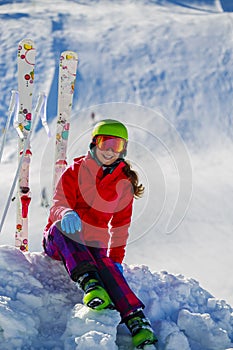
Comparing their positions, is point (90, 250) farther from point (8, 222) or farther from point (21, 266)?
point (8, 222)

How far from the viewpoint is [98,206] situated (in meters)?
2.86

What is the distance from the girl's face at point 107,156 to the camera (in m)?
2.85

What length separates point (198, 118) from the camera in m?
10.9

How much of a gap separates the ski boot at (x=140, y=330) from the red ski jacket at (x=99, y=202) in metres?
0.42

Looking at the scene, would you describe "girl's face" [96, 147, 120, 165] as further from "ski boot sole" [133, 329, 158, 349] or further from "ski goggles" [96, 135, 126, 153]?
"ski boot sole" [133, 329, 158, 349]

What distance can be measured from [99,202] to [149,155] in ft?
16.5

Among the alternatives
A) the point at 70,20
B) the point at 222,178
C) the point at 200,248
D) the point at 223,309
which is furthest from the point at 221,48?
the point at 223,309

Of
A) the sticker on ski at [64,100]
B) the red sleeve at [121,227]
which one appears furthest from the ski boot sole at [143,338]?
the sticker on ski at [64,100]

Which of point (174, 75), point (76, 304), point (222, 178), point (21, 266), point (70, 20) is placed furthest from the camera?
point (70, 20)

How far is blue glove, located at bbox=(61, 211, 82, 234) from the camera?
259 cm

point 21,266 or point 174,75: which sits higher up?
point 174,75

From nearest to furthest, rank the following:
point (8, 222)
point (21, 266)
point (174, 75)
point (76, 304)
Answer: point (76, 304)
point (21, 266)
point (8, 222)
point (174, 75)

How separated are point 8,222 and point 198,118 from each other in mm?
4845

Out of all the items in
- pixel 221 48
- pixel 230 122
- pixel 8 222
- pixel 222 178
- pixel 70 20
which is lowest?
pixel 8 222
